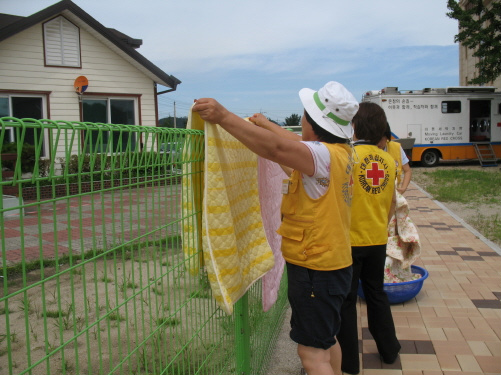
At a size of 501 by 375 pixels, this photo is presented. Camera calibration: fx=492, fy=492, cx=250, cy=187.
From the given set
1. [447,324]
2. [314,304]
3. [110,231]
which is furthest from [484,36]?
[110,231]

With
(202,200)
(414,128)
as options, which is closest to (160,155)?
(202,200)

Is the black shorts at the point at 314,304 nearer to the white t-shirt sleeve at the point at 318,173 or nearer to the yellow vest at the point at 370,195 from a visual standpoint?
the white t-shirt sleeve at the point at 318,173

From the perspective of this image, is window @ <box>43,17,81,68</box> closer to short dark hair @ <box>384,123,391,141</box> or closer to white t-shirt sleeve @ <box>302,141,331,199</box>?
short dark hair @ <box>384,123,391,141</box>

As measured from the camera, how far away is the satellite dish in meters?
13.8

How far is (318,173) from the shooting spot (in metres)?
2.23

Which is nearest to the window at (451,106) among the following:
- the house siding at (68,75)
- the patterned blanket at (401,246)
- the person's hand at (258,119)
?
the house siding at (68,75)

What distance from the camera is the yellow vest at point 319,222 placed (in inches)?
89.7

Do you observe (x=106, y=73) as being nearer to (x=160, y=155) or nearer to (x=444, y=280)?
(x=444, y=280)

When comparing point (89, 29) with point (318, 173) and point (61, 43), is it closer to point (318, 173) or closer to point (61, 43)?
point (61, 43)

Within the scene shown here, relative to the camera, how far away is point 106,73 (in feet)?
48.7

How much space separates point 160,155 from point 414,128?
1891cm

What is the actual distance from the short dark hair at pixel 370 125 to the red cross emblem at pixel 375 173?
221mm

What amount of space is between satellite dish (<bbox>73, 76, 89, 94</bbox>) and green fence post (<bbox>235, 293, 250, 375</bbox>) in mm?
12556

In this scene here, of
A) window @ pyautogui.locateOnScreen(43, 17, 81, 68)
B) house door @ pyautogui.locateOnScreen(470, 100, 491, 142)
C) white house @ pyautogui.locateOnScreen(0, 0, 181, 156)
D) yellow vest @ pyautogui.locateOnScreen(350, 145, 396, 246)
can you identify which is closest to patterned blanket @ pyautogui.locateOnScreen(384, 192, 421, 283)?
yellow vest @ pyautogui.locateOnScreen(350, 145, 396, 246)
